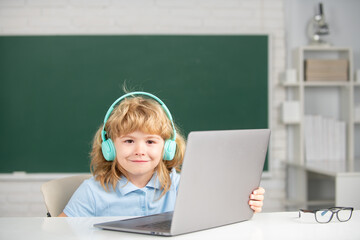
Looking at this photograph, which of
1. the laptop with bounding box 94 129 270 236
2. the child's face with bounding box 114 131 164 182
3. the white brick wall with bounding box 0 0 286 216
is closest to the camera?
the laptop with bounding box 94 129 270 236

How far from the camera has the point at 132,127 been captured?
1.62m

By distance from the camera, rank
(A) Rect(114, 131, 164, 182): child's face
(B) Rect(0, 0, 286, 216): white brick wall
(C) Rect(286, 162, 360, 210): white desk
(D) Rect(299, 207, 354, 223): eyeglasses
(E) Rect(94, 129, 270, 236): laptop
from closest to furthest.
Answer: (E) Rect(94, 129, 270, 236): laptop
(D) Rect(299, 207, 354, 223): eyeglasses
(A) Rect(114, 131, 164, 182): child's face
(C) Rect(286, 162, 360, 210): white desk
(B) Rect(0, 0, 286, 216): white brick wall

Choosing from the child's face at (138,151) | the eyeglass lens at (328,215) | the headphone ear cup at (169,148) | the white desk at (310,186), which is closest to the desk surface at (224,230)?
the eyeglass lens at (328,215)

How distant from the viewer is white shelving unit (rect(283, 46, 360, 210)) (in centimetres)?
377

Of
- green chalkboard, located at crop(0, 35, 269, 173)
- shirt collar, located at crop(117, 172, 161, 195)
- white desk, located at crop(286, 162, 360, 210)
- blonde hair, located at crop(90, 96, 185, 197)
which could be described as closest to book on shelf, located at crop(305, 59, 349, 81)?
green chalkboard, located at crop(0, 35, 269, 173)

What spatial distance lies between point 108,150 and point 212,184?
55 cm

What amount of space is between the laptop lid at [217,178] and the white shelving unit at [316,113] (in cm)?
228

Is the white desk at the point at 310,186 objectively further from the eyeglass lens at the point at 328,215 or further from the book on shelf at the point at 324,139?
the eyeglass lens at the point at 328,215

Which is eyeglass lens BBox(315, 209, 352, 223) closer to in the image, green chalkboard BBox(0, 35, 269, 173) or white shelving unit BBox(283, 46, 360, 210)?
white shelving unit BBox(283, 46, 360, 210)

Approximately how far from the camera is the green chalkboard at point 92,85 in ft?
12.3

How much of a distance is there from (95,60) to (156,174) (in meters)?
2.24

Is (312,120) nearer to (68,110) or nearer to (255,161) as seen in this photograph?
(68,110)

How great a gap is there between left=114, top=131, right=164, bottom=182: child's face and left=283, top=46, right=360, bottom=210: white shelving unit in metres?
2.10

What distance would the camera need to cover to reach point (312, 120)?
382 centimetres
